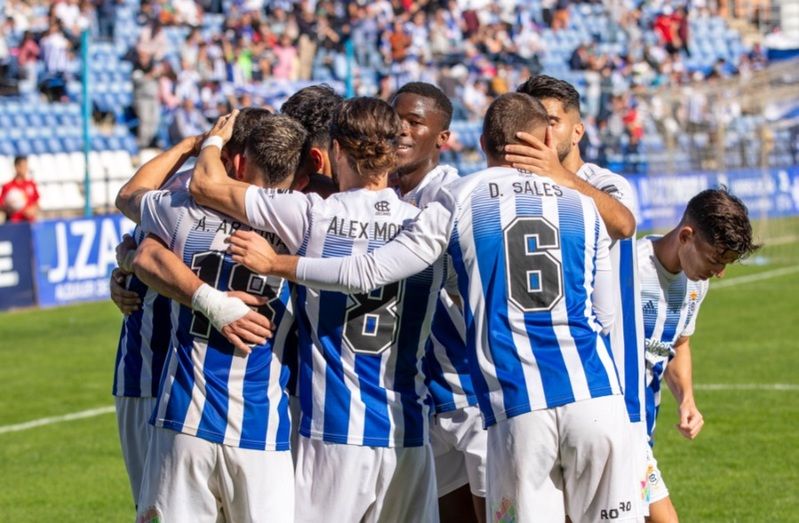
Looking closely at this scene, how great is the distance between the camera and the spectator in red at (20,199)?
17.7m

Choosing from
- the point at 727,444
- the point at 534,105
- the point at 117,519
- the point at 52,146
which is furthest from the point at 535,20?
the point at 534,105

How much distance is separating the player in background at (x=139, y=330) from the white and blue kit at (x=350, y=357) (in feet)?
2.45

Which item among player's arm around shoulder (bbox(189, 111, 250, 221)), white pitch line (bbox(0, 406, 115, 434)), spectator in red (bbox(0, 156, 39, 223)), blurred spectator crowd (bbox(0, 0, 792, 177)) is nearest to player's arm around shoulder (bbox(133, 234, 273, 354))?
player's arm around shoulder (bbox(189, 111, 250, 221))

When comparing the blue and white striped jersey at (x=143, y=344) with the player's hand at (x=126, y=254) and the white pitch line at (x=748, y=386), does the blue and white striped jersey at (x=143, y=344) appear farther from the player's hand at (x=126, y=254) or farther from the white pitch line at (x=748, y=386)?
the white pitch line at (x=748, y=386)

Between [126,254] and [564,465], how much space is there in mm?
1958

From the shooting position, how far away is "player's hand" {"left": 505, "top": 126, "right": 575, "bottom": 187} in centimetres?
485

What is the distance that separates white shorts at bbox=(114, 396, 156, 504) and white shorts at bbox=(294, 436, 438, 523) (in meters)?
1.05

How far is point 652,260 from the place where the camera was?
604 cm

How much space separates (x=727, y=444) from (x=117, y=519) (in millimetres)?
4513

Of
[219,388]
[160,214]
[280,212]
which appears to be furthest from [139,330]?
[280,212]

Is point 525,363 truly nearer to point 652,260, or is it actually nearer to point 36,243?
point 652,260

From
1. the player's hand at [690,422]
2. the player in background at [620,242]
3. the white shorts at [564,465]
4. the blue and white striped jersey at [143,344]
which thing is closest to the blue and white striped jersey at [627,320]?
the player in background at [620,242]

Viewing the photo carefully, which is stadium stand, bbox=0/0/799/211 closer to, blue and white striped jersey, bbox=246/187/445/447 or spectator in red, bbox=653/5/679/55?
spectator in red, bbox=653/5/679/55

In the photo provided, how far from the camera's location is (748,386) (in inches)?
483
